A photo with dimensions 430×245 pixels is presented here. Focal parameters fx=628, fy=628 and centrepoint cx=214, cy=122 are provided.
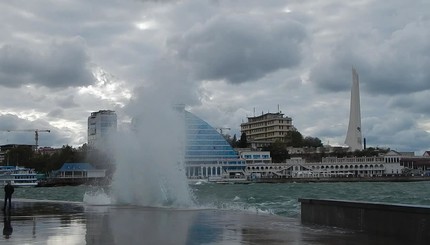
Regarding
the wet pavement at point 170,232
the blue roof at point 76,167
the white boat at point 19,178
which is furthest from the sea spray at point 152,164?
the blue roof at point 76,167

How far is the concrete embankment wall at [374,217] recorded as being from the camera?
52.1ft

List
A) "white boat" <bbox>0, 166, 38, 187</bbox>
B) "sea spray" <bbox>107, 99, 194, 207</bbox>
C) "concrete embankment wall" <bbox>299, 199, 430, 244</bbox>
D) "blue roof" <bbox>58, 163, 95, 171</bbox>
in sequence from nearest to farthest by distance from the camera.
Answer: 1. "concrete embankment wall" <bbox>299, 199, 430, 244</bbox>
2. "sea spray" <bbox>107, 99, 194, 207</bbox>
3. "white boat" <bbox>0, 166, 38, 187</bbox>
4. "blue roof" <bbox>58, 163, 95, 171</bbox>

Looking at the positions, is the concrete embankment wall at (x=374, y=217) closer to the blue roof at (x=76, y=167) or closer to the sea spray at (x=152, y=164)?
the sea spray at (x=152, y=164)

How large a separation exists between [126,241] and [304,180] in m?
177

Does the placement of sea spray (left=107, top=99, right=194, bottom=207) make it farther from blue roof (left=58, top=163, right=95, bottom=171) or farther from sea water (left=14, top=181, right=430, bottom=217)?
blue roof (left=58, top=163, right=95, bottom=171)

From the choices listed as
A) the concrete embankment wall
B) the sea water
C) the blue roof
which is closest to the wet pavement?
the concrete embankment wall

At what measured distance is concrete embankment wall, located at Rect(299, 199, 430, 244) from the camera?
15.9m

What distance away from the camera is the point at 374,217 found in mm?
18297

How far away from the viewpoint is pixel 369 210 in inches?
732

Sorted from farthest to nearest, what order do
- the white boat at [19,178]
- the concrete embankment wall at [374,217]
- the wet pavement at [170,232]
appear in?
the white boat at [19,178] < the wet pavement at [170,232] < the concrete embankment wall at [374,217]

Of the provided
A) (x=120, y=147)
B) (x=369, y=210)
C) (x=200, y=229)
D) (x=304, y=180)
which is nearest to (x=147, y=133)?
(x=120, y=147)

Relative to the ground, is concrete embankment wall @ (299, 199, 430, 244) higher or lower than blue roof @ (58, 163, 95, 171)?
lower

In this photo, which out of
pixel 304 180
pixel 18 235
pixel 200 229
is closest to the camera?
pixel 18 235

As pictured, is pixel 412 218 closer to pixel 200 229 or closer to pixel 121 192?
pixel 200 229
